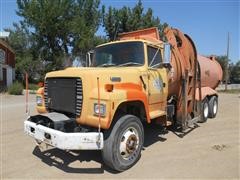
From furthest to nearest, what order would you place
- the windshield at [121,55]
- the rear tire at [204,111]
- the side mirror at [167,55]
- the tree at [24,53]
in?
the tree at [24,53], the rear tire at [204,111], the windshield at [121,55], the side mirror at [167,55]

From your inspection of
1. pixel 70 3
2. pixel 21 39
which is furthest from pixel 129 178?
pixel 21 39

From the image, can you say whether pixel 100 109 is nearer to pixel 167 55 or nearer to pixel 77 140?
pixel 77 140

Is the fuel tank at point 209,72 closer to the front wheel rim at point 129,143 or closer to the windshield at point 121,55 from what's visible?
the windshield at point 121,55

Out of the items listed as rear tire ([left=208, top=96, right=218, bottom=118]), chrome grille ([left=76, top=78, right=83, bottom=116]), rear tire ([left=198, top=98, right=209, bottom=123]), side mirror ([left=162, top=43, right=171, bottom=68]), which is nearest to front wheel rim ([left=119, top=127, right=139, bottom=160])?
chrome grille ([left=76, top=78, right=83, bottom=116])

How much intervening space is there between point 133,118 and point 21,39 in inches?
1780

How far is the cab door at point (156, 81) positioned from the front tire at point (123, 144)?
1.00 m

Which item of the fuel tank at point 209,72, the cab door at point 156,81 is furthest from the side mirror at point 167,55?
the fuel tank at point 209,72

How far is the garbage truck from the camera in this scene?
16.4 ft

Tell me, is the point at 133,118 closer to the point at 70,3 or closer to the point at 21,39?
the point at 70,3

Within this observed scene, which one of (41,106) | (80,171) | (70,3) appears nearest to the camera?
(80,171)

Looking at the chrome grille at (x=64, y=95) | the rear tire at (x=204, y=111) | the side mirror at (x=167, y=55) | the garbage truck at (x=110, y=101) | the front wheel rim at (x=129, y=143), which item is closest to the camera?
the garbage truck at (x=110, y=101)

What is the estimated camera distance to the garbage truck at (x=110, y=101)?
4984mm

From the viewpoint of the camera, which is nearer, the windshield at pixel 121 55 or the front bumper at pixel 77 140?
the front bumper at pixel 77 140

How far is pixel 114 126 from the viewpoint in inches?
208
